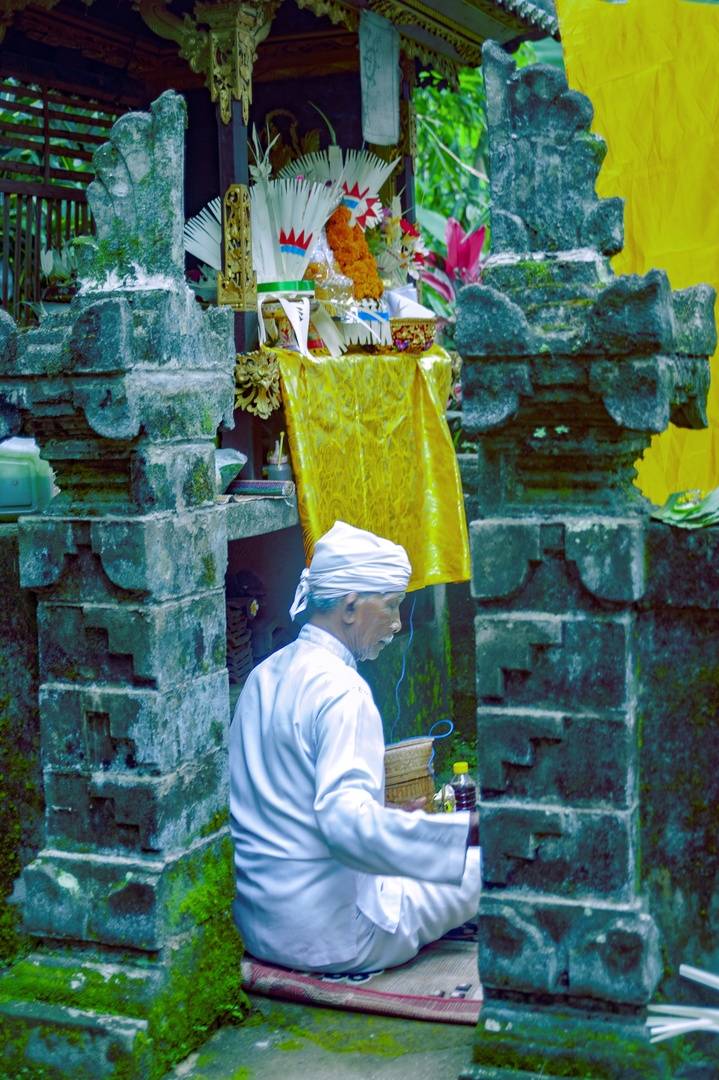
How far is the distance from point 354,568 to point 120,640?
103 centimetres

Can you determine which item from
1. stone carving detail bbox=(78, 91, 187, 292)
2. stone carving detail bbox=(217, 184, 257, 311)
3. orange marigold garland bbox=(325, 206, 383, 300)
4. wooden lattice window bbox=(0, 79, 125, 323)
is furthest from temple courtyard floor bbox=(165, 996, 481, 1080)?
orange marigold garland bbox=(325, 206, 383, 300)

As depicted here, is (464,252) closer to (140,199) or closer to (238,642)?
(238,642)

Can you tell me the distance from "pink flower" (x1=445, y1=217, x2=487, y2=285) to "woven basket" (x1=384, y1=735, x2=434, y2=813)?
4335 mm

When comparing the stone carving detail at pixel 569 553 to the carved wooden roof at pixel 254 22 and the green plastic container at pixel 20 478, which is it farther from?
the carved wooden roof at pixel 254 22

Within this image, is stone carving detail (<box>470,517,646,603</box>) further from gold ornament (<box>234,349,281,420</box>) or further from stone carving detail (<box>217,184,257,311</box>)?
stone carving detail (<box>217,184,257,311</box>)

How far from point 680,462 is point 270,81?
13.4 feet

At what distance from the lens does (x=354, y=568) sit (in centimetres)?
405

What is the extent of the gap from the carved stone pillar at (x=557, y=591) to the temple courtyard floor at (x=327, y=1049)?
0.57 meters

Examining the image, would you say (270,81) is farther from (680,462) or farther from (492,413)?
(492,413)

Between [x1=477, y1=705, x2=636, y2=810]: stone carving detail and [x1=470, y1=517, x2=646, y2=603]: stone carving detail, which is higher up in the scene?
[x1=470, y1=517, x2=646, y2=603]: stone carving detail

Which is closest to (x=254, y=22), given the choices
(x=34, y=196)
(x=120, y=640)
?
(x=34, y=196)

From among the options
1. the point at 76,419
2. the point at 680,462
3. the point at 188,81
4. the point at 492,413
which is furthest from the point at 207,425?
the point at 188,81

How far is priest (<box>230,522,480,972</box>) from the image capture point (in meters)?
3.70

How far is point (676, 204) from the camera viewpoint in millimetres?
4273
